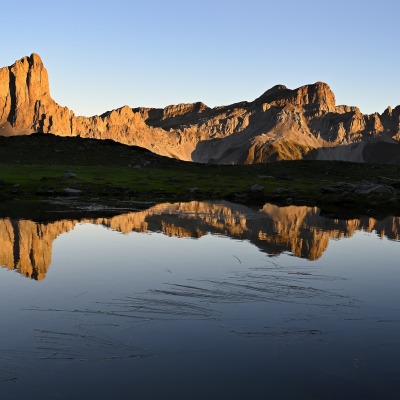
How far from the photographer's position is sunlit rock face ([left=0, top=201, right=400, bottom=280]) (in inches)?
1259

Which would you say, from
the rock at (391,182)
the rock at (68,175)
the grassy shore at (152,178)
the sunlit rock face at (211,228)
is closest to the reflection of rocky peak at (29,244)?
the sunlit rock face at (211,228)

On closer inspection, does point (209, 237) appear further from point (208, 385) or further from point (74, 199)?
point (74, 199)

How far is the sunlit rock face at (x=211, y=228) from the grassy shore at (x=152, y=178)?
15.2 meters

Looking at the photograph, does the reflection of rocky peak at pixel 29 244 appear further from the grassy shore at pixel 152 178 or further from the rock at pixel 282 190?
the rock at pixel 282 190

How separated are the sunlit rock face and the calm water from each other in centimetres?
33

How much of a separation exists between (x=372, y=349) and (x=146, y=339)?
804 cm

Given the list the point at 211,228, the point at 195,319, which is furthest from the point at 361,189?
the point at 195,319

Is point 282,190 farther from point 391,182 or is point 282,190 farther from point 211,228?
point 211,228

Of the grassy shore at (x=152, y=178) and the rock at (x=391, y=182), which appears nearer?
the grassy shore at (x=152, y=178)

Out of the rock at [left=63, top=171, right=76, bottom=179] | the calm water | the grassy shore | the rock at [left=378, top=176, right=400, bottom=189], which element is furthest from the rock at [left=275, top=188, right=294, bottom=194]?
the calm water

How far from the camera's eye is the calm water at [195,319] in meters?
13.9

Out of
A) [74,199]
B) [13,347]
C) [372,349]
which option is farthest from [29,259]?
[74,199]

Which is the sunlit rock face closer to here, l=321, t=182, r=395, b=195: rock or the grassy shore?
the grassy shore

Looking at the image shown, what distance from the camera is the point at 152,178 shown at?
108 meters
